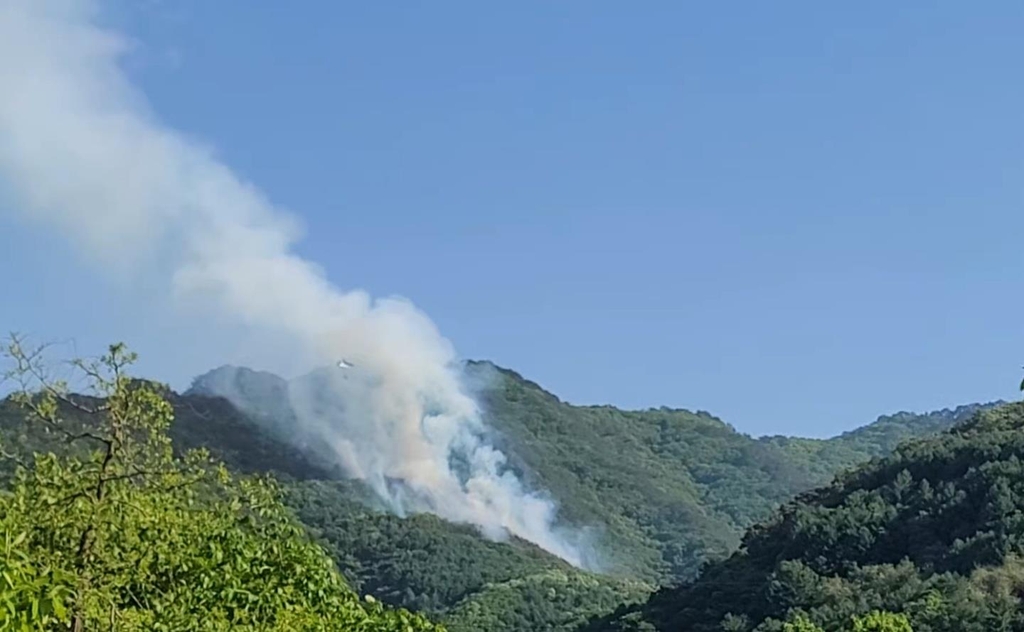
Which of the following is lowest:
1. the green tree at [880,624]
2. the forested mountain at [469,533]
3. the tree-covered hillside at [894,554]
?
the green tree at [880,624]

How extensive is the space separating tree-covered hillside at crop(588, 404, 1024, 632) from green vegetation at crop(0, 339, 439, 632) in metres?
34.4

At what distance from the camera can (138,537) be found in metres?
11.4

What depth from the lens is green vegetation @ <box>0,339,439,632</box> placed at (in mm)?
9672

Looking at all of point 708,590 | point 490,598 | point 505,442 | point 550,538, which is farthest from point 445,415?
point 708,590

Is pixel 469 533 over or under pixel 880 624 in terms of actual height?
over

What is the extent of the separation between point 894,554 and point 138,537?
55.6 metres

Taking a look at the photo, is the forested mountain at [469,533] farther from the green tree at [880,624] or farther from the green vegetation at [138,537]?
the green vegetation at [138,537]

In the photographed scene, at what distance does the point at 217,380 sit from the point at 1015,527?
149224mm

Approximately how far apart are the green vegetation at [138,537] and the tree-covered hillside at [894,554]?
34.4 metres

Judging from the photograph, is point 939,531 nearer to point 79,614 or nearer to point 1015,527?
point 1015,527

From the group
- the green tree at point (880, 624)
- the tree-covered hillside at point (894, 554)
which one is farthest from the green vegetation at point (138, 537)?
the tree-covered hillside at point (894, 554)

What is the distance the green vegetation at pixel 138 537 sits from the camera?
31.7 feet

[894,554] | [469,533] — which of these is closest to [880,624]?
[894,554]

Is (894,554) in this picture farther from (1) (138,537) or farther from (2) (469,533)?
(2) (469,533)
